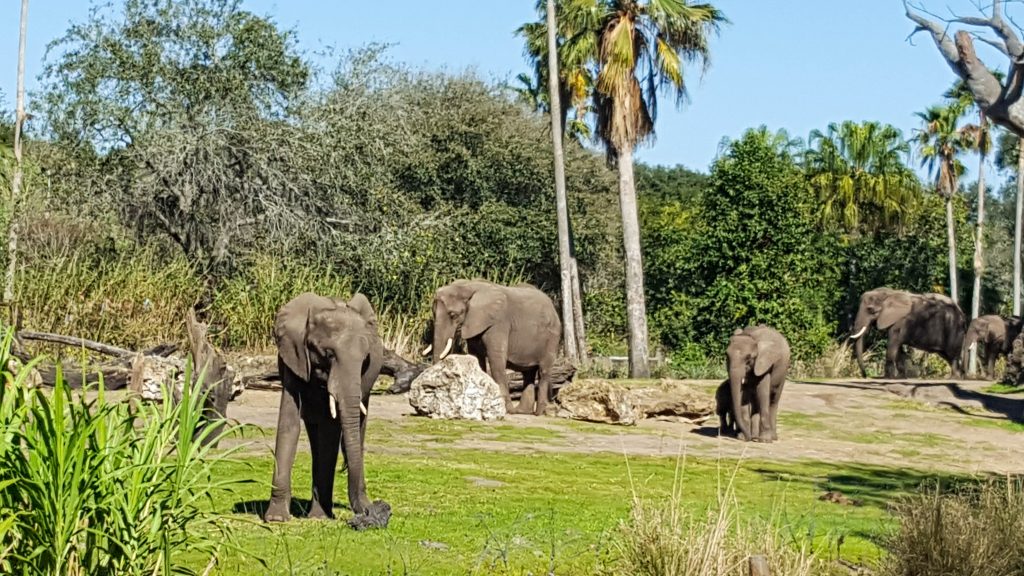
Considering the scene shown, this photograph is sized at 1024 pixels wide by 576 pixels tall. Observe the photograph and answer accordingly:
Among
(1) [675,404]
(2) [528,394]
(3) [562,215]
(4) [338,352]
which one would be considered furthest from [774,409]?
(3) [562,215]

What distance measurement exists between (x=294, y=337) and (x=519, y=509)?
9.07 feet

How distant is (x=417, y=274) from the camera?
34.8m

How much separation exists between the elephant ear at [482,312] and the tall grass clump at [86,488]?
656 inches

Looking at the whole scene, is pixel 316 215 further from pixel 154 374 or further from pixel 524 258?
pixel 154 374

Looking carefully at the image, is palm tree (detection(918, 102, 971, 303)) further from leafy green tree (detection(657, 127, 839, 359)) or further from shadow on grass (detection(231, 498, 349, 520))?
shadow on grass (detection(231, 498, 349, 520))

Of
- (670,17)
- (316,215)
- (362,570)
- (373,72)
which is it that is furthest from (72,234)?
(362,570)

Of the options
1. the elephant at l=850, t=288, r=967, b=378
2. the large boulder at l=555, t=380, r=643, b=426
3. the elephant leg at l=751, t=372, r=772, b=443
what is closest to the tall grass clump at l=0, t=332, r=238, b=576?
the elephant leg at l=751, t=372, r=772, b=443

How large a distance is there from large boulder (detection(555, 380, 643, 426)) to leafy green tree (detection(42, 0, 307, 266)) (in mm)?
10577

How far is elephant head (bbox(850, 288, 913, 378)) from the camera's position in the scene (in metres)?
37.2

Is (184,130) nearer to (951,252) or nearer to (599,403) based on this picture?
(599,403)

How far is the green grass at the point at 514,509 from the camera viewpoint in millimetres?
10539

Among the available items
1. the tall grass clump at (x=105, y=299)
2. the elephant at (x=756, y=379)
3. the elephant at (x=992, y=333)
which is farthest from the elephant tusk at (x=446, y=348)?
the elephant at (x=992, y=333)

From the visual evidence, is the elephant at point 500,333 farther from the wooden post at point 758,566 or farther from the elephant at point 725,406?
the wooden post at point 758,566

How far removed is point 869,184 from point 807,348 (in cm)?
1966
